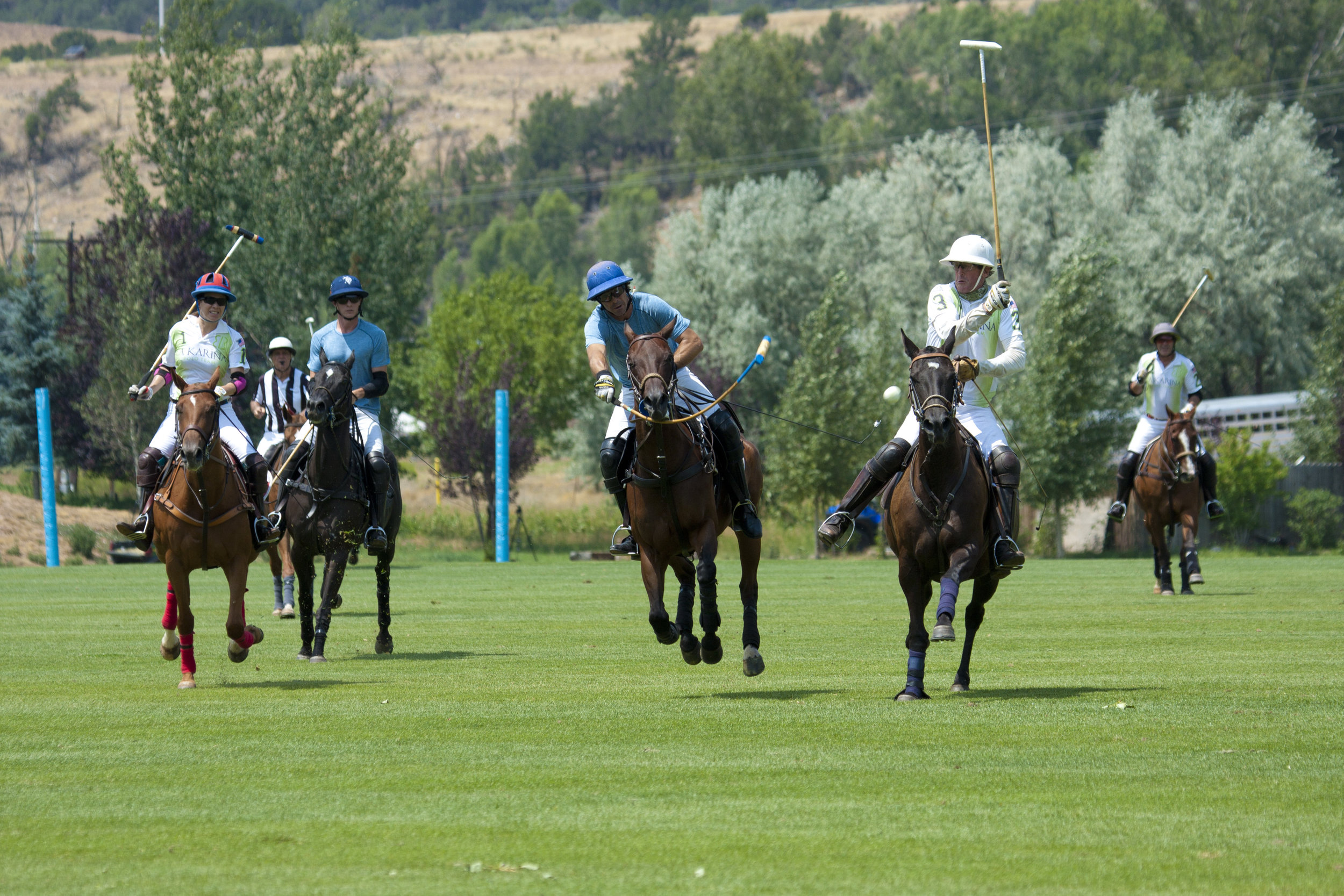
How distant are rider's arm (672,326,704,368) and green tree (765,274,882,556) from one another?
34.1 metres

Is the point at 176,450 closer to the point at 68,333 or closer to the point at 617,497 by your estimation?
the point at 617,497

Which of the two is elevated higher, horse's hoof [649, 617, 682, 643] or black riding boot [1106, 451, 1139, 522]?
black riding boot [1106, 451, 1139, 522]

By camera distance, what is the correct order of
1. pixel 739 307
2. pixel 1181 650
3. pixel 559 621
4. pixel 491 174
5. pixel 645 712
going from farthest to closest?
1. pixel 491 174
2. pixel 739 307
3. pixel 559 621
4. pixel 1181 650
5. pixel 645 712

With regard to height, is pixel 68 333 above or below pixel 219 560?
Result: above

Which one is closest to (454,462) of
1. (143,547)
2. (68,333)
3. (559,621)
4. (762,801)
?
(68,333)

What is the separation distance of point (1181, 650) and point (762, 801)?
811cm

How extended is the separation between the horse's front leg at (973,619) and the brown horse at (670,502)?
144cm

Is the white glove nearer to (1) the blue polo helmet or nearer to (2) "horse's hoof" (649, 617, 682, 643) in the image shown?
(1) the blue polo helmet

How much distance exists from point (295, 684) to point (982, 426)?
5610 millimetres

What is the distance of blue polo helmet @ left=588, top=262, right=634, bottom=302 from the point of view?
12047 mm

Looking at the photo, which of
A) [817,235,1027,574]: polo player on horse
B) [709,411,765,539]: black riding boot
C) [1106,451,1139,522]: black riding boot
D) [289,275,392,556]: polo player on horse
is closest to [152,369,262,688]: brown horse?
[289,275,392,556]: polo player on horse

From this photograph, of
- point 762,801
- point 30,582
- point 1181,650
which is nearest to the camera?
point 762,801

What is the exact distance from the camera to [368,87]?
57969mm

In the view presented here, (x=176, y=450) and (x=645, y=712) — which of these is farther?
(x=176, y=450)
